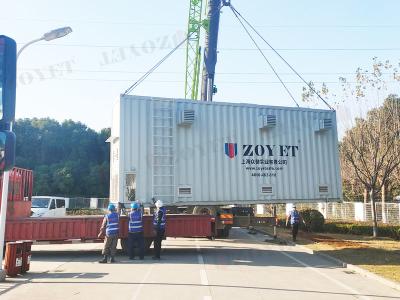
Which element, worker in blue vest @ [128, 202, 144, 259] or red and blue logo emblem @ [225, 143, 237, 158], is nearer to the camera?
worker in blue vest @ [128, 202, 144, 259]

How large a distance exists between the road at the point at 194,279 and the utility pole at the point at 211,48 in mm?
7426

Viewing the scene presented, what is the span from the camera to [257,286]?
8062 millimetres

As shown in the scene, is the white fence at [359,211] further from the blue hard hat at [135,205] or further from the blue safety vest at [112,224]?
the blue safety vest at [112,224]

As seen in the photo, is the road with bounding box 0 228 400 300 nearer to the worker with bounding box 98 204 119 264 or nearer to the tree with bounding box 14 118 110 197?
the worker with bounding box 98 204 119 264

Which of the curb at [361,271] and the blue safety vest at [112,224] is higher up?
the blue safety vest at [112,224]

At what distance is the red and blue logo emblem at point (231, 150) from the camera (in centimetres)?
1348

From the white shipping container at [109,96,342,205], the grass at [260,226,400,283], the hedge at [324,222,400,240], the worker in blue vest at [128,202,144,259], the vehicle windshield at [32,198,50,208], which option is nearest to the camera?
the grass at [260,226,400,283]

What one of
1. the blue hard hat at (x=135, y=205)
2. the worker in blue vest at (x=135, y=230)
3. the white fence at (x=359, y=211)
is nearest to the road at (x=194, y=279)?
the worker in blue vest at (x=135, y=230)

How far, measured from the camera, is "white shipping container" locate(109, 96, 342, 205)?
12586 mm

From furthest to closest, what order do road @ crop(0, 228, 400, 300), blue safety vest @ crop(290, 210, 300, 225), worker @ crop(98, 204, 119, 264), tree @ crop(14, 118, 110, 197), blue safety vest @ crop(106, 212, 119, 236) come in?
tree @ crop(14, 118, 110, 197) → blue safety vest @ crop(290, 210, 300, 225) → blue safety vest @ crop(106, 212, 119, 236) → worker @ crop(98, 204, 119, 264) → road @ crop(0, 228, 400, 300)

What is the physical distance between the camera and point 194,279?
340 inches

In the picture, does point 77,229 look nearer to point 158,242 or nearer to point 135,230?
point 135,230

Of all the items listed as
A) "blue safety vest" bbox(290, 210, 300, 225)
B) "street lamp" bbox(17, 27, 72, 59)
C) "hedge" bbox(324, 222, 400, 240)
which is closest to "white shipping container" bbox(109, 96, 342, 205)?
"blue safety vest" bbox(290, 210, 300, 225)

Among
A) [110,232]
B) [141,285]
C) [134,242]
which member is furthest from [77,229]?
[141,285]
